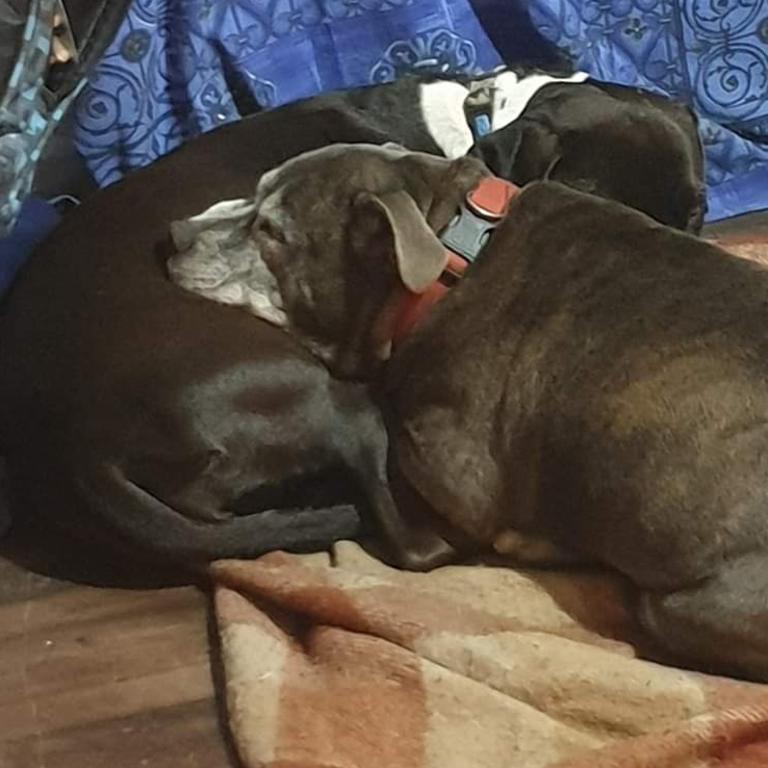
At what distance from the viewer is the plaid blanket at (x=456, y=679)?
6.79 ft

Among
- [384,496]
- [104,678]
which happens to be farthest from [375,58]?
[104,678]

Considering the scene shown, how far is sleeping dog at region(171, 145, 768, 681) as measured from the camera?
2105 millimetres

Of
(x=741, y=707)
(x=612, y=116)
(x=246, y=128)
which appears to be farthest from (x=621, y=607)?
(x=246, y=128)

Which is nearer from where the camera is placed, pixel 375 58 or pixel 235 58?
pixel 235 58

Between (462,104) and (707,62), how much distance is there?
66 cm

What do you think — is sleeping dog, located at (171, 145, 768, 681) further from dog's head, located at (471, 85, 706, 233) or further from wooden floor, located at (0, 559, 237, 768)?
wooden floor, located at (0, 559, 237, 768)

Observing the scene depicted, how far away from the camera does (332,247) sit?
8.19 feet

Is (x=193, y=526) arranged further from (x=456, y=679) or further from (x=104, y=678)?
(x=456, y=679)

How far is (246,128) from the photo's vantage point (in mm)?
2873

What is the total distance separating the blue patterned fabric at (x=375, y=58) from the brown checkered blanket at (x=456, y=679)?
1.04m

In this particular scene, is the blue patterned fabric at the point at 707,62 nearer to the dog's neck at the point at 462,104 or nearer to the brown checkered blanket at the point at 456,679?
the dog's neck at the point at 462,104

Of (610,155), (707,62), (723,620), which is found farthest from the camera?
(707,62)

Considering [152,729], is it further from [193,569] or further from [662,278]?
[662,278]

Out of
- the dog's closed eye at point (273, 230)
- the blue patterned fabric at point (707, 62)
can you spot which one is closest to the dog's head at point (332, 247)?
the dog's closed eye at point (273, 230)
